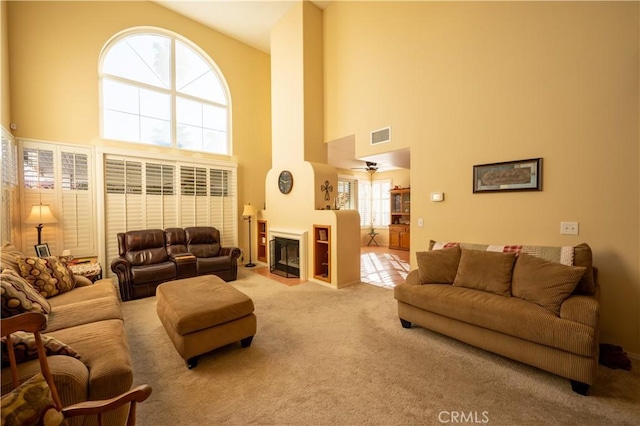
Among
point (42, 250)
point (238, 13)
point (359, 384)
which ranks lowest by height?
point (359, 384)

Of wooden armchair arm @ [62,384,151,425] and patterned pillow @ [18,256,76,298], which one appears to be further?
patterned pillow @ [18,256,76,298]

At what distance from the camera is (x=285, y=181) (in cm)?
543

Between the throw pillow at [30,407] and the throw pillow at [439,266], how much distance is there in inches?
115

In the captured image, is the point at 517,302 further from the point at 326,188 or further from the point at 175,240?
the point at 175,240

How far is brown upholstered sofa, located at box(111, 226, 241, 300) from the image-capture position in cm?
395

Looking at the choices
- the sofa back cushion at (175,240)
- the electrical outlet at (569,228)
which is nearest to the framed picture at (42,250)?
the sofa back cushion at (175,240)

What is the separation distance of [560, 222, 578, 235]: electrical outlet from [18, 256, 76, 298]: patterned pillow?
17.2 ft

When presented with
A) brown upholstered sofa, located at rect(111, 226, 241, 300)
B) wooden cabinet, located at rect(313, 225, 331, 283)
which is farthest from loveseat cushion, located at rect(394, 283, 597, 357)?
brown upholstered sofa, located at rect(111, 226, 241, 300)

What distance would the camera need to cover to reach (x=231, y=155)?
20.2ft

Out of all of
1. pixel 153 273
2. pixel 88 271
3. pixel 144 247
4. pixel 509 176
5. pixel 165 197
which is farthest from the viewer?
pixel 165 197

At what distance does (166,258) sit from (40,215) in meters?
1.71

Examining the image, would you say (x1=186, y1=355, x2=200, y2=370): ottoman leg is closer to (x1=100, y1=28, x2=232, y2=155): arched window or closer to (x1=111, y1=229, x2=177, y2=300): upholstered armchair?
(x1=111, y1=229, x2=177, y2=300): upholstered armchair

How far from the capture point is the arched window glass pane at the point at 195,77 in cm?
561

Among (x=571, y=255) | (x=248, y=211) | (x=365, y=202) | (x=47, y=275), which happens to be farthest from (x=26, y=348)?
(x=365, y=202)
